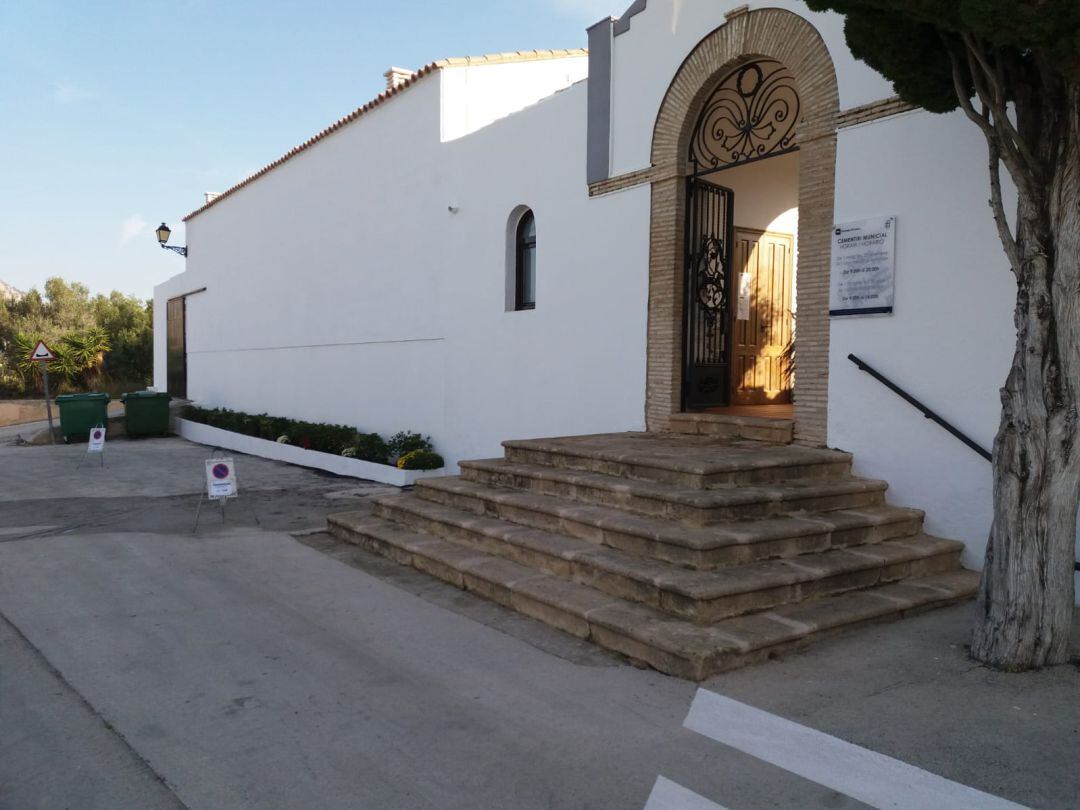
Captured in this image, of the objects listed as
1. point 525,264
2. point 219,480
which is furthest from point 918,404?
point 219,480

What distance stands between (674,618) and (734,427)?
11.7 feet

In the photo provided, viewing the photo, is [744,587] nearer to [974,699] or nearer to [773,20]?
[974,699]

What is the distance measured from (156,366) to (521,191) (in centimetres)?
2261

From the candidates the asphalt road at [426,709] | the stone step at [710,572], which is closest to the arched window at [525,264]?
the stone step at [710,572]

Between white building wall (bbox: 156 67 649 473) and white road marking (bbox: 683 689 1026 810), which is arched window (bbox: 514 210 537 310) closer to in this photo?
white building wall (bbox: 156 67 649 473)

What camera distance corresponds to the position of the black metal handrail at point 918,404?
5.91 metres

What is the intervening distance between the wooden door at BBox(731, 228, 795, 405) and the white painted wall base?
4.22 m

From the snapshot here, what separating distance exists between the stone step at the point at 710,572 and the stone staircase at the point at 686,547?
0.01 meters

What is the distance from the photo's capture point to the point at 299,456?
1420 centimetres

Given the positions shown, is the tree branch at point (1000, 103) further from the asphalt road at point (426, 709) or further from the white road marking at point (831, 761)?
the white road marking at point (831, 761)

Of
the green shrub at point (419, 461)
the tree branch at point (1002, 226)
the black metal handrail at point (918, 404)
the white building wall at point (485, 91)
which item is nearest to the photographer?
the tree branch at point (1002, 226)

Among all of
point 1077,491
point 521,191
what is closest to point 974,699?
point 1077,491

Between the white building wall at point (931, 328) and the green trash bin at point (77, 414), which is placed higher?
the white building wall at point (931, 328)

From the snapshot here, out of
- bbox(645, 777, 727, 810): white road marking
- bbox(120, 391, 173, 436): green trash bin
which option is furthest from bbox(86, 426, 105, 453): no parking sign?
bbox(645, 777, 727, 810): white road marking
